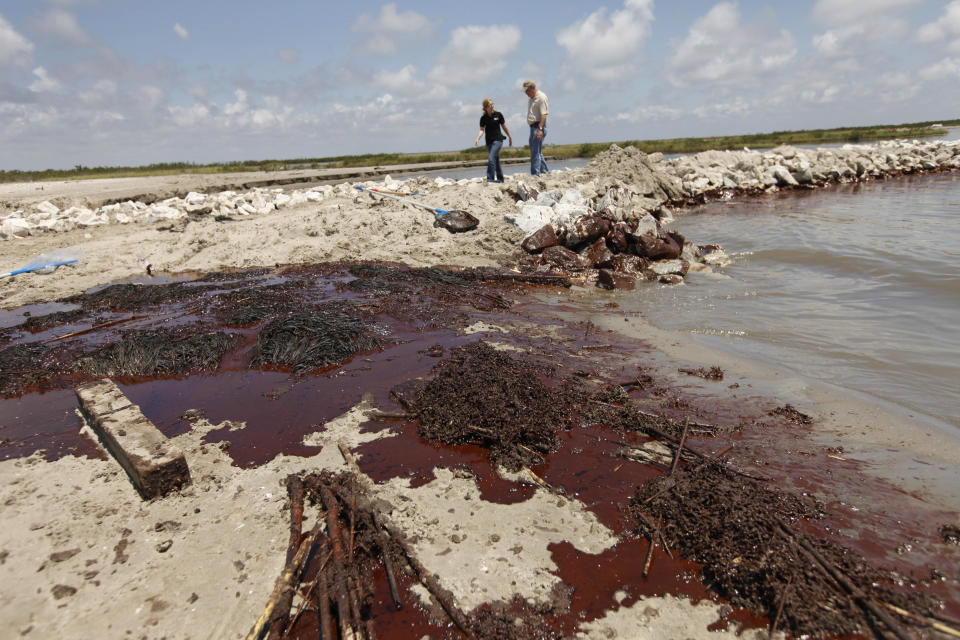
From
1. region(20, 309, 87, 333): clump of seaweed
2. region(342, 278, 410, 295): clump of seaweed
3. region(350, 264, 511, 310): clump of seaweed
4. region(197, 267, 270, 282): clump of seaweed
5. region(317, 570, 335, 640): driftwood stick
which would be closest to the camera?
region(317, 570, 335, 640): driftwood stick

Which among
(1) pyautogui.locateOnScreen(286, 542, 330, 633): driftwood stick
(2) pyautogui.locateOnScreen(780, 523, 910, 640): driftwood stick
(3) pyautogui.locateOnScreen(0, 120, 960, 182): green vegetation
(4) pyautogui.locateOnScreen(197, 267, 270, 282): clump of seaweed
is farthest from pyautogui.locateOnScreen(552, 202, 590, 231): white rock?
(3) pyautogui.locateOnScreen(0, 120, 960, 182): green vegetation

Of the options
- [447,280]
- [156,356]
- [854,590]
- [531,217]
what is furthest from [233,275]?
[854,590]

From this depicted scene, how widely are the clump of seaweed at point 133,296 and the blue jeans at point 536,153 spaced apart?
8.76 m

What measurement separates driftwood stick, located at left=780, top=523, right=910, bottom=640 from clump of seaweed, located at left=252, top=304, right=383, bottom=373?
3954 millimetres

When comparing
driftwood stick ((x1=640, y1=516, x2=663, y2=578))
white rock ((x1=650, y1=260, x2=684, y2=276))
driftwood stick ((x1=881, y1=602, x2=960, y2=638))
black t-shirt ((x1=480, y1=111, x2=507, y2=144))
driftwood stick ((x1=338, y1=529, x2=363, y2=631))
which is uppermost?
black t-shirt ((x1=480, y1=111, x2=507, y2=144))

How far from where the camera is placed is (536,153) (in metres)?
13.8

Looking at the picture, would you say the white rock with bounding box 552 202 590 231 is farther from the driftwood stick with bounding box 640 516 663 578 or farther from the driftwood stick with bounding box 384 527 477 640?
the driftwood stick with bounding box 384 527 477 640

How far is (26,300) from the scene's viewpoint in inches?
301

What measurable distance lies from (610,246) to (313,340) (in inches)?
243

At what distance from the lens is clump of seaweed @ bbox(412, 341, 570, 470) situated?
133 inches

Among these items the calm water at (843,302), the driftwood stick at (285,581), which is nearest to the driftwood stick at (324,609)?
the driftwood stick at (285,581)

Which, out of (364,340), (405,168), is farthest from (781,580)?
(405,168)

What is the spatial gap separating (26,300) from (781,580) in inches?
397

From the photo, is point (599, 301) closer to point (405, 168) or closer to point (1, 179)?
point (405, 168)
